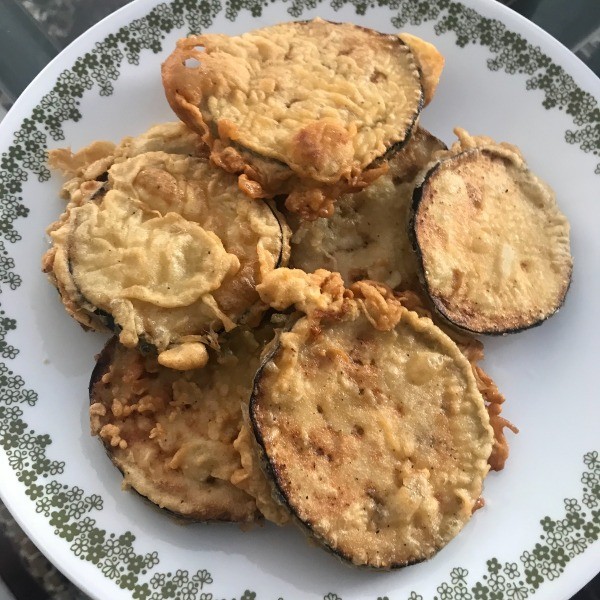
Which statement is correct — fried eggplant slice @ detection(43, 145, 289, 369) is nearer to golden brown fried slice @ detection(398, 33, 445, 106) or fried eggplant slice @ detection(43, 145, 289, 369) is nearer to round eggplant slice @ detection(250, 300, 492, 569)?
round eggplant slice @ detection(250, 300, 492, 569)

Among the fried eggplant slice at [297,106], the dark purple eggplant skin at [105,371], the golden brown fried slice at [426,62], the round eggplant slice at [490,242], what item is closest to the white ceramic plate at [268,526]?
the dark purple eggplant skin at [105,371]

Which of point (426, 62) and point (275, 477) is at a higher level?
point (426, 62)

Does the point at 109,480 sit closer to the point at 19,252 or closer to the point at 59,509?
the point at 59,509

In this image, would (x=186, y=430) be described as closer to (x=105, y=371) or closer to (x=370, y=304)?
(x=105, y=371)

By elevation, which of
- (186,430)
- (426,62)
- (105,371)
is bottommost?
(105,371)

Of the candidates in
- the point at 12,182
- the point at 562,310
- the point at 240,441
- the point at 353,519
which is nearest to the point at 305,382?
the point at 240,441

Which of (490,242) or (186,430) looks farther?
(490,242)

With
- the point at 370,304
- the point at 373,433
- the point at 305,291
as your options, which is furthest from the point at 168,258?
the point at 373,433
